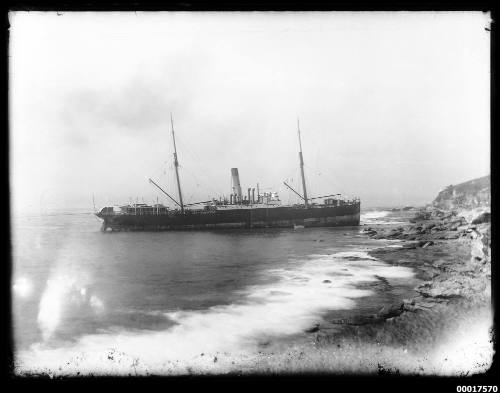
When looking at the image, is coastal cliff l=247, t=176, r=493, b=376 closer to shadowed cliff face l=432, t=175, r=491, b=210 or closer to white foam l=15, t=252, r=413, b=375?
shadowed cliff face l=432, t=175, r=491, b=210

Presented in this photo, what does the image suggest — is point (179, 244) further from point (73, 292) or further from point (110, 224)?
point (73, 292)

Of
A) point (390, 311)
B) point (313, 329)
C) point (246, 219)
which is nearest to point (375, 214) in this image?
point (390, 311)

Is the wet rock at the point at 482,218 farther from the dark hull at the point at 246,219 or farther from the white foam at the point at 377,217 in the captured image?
the dark hull at the point at 246,219
